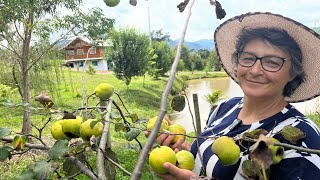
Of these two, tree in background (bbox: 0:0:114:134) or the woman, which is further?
tree in background (bbox: 0:0:114:134)

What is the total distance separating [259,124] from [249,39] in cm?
34

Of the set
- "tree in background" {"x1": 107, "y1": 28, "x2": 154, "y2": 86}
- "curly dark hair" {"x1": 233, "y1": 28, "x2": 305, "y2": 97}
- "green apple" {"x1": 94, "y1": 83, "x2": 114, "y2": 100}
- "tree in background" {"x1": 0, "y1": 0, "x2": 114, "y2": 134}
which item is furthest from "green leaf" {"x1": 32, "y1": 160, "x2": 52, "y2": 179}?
"tree in background" {"x1": 107, "y1": 28, "x2": 154, "y2": 86}

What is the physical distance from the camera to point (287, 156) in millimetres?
1070

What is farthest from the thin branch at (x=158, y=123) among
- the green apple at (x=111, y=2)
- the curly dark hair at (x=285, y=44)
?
the curly dark hair at (x=285, y=44)

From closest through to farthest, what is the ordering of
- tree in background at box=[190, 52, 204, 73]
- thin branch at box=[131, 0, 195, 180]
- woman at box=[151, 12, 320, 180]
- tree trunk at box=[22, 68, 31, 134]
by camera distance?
thin branch at box=[131, 0, 195, 180] → woman at box=[151, 12, 320, 180] → tree trunk at box=[22, 68, 31, 134] → tree in background at box=[190, 52, 204, 73]

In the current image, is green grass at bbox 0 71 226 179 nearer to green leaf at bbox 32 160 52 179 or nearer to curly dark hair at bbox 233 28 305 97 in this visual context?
green leaf at bbox 32 160 52 179

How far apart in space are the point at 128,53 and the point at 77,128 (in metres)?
17.8

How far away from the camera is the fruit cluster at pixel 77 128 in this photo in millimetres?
Answer: 845

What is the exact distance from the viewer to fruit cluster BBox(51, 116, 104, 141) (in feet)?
2.77

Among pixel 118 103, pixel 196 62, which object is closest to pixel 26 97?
pixel 118 103

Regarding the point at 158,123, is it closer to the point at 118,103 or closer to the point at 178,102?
the point at 178,102

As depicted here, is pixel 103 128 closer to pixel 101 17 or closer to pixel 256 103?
pixel 256 103

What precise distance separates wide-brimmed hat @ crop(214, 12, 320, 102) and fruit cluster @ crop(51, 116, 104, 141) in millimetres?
834

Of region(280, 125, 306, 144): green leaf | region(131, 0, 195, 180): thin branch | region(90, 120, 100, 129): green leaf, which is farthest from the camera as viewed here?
region(90, 120, 100, 129): green leaf
